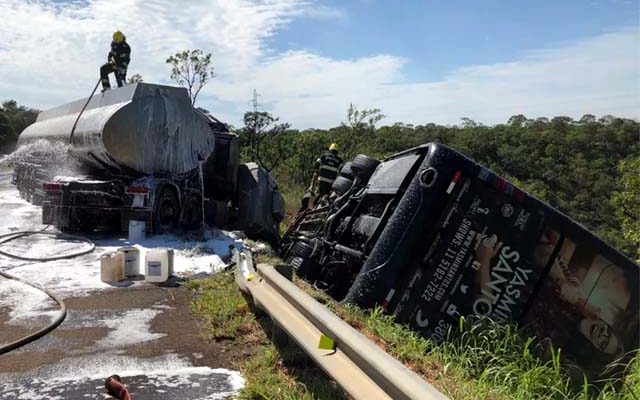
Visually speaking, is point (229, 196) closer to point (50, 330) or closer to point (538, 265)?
point (50, 330)

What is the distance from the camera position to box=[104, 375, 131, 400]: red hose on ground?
9.95 feet

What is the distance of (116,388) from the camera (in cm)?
310

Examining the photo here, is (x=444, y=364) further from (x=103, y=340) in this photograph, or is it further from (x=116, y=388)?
(x=103, y=340)

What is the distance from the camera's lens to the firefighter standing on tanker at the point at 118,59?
11852mm

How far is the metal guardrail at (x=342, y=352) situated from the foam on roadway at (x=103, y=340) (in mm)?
505

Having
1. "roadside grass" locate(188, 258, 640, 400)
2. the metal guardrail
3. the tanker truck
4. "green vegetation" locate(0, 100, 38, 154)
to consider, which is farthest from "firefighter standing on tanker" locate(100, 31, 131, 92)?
"green vegetation" locate(0, 100, 38, 154)

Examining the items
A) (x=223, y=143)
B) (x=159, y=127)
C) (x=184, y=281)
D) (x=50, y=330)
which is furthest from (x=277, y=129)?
(x=50, y=330)

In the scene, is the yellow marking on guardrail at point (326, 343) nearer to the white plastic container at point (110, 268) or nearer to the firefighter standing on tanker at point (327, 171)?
the white plastic container at point (110, 268)

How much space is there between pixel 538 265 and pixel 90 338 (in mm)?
3213

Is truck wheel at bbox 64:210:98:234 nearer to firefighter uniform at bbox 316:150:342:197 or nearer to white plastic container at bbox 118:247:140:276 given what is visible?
white plastic container at bbox 118:247:140:276

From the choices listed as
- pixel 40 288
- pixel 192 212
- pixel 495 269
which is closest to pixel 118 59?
pixel 192 212

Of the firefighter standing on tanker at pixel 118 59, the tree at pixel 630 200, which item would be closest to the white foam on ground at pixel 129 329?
the firefighter standing on tanker at pixel 118 59

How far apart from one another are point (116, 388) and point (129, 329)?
1.38 m

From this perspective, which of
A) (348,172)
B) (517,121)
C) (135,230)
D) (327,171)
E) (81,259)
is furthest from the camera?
(517,121)
